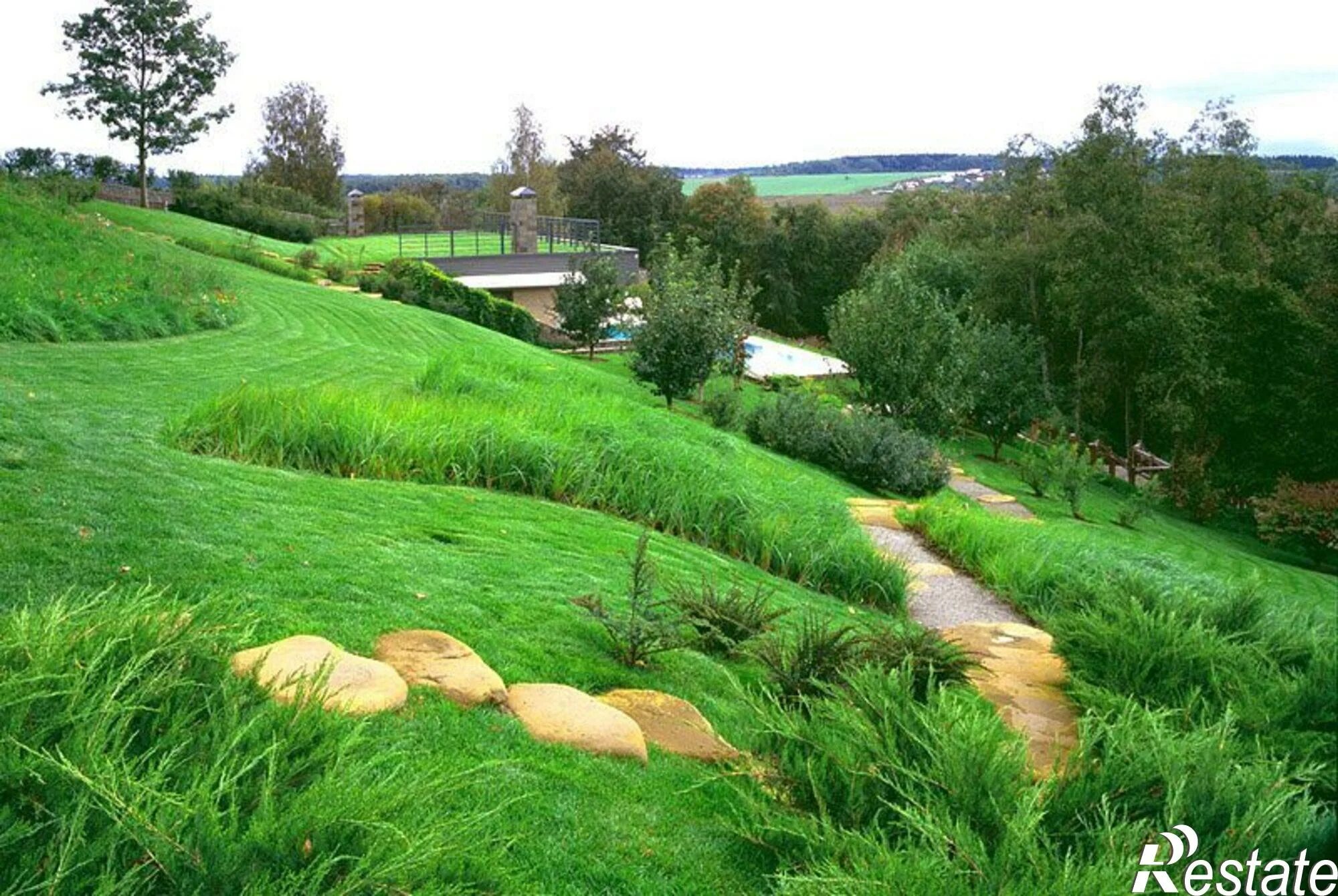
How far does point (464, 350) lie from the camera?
12.3m

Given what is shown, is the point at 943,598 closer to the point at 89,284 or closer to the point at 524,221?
the point at 89,284

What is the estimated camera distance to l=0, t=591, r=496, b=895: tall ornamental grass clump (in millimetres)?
1831

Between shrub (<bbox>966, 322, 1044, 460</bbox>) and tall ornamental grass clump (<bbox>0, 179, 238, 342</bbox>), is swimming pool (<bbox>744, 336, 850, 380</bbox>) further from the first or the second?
tall ornamental grass clump (<bbox>0, 179, 238, 342</bbox>)

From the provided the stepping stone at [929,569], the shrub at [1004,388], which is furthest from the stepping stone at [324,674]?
the shrub at [1004,388]

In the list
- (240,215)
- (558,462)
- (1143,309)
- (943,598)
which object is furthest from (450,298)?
(943,598)

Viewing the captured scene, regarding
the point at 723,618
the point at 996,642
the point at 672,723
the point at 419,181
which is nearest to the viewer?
the point at 672,723

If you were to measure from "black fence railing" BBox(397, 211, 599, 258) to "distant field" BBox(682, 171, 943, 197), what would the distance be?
46.5 m

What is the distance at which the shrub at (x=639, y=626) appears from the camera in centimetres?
411

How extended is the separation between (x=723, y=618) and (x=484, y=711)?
172 cm

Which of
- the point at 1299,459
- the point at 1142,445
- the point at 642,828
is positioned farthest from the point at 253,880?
the point at 1142,445

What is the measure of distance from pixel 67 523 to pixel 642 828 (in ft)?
9.34

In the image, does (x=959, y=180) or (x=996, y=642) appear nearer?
(x=996, y=642)

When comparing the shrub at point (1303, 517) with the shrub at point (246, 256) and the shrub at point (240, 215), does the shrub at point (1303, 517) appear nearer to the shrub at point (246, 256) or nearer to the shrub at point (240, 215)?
the shrub at point (246, 256)

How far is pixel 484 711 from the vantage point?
10.5ft
